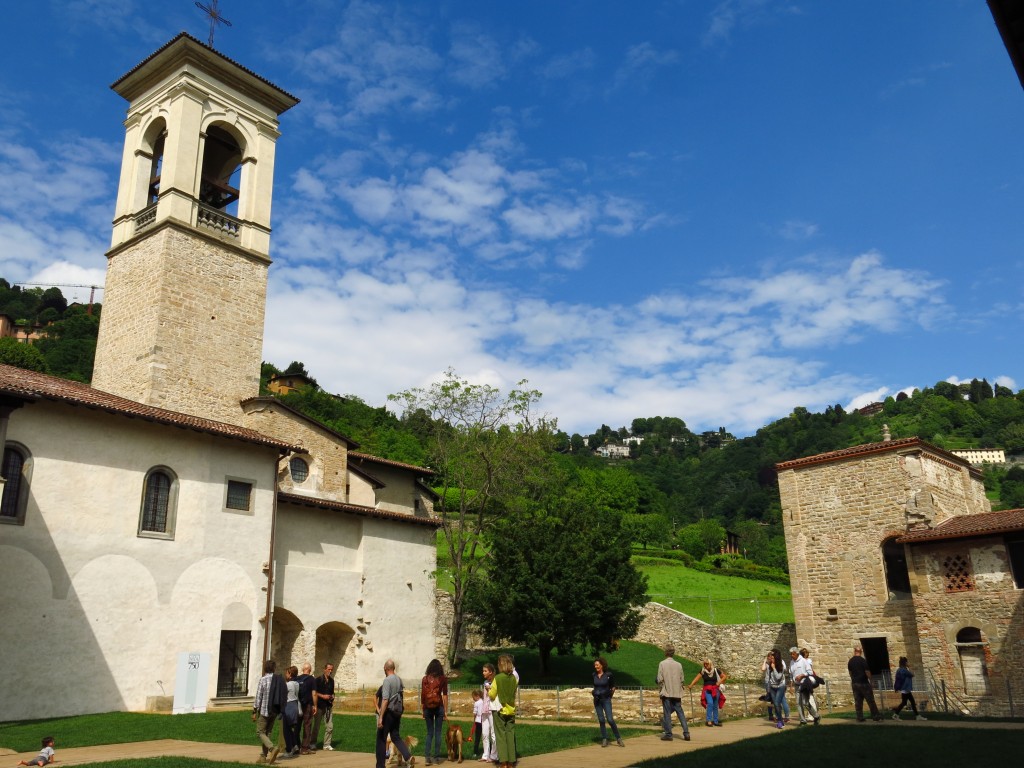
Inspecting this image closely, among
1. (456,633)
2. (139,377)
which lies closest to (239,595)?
(139,377)

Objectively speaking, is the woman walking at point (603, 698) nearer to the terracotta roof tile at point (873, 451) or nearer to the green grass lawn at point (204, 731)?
the green grass lawn at point (204, 731)

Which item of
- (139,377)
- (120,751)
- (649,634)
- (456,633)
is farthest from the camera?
(649,634)

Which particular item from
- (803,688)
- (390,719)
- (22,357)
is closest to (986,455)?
(803,688)

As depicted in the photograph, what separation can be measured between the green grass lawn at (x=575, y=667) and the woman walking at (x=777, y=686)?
1283 centimetres

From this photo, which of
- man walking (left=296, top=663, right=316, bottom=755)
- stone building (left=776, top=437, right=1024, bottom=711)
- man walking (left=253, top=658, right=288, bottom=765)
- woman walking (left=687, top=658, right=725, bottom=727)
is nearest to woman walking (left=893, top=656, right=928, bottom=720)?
woman walking (left=687, top=658, right=725, bottom=727)

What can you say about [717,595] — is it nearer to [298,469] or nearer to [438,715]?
[298,469]

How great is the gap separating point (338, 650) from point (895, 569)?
1841cm

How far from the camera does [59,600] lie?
17.7 m

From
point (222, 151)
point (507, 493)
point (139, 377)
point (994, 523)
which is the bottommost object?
point (994, 523)

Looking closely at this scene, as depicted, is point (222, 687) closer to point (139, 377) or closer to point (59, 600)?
point (59, 600)

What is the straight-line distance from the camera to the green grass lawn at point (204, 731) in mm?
13070

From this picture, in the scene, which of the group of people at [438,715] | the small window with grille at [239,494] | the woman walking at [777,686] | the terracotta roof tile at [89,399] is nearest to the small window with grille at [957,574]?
the woman walking at [777,686]

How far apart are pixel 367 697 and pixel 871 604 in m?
16.3

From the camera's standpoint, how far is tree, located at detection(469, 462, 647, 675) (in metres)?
28.4
